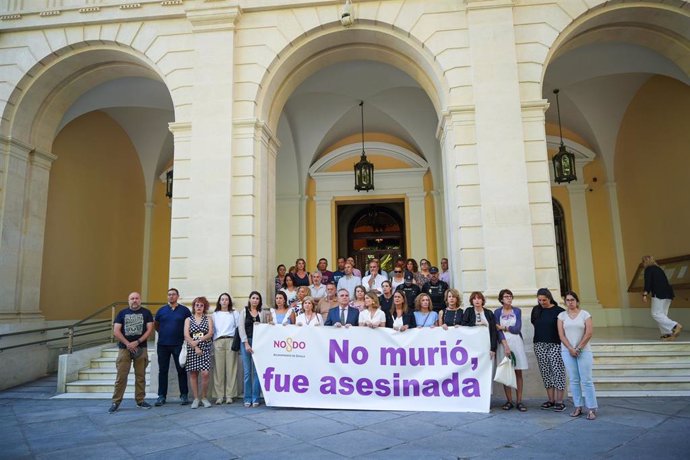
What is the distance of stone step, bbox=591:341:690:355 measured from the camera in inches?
306

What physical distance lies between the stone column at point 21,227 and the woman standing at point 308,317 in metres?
6.40

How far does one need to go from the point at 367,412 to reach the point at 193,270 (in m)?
3.85

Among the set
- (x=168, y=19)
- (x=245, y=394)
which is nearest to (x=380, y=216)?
(x=168, y=19)

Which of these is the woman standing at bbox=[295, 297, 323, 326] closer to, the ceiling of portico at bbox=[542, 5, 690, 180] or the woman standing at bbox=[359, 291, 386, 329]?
the woman standing at bbox=[359, 291, 386, 329]

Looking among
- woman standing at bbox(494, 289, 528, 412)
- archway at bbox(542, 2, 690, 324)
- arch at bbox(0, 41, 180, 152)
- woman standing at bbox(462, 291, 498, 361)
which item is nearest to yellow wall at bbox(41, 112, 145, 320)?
arch at bbox(0, 41, 180, 152)

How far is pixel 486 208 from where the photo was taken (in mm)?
7633

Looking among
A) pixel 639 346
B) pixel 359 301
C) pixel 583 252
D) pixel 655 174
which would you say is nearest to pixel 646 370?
pixel 639 346

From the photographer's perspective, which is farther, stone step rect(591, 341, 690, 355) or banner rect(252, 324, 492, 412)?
stone step rect(591, 341, 690, 355)

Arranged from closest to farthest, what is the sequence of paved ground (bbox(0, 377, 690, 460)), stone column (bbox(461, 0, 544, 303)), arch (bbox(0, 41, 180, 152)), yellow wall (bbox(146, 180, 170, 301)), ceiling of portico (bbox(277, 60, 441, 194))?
paved ground (bbox(0, 377, 690, 460)) → stone column (bbox(461, 0, 544, 303)) → arch (bbox(0, 41, 180, 152)) → ceiling of portico (bbox(277, 60, 441, 194)) → yellow wall (bbox(146, 180, 170, 301))

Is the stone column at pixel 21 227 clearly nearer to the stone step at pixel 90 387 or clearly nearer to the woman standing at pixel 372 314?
the stone step at pixel 90 387

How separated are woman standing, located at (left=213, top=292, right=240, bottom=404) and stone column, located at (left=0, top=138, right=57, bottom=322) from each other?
198 inches

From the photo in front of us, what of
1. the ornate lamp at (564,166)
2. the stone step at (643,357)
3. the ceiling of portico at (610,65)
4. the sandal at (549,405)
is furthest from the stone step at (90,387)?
the ornate lamp at (564,166)

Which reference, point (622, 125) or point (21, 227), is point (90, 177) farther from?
point (622, 125)

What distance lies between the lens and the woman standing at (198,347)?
6738mm
